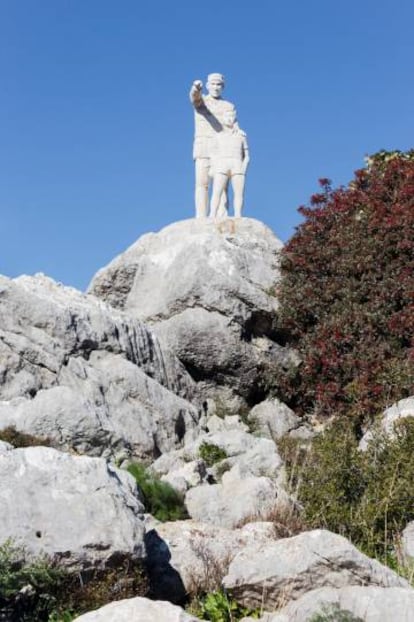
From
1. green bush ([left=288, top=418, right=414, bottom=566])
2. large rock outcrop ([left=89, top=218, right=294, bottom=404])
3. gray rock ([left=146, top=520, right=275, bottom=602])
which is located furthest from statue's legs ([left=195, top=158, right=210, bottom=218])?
gray rock ([left=146, top=520, right=275, bottom=602])

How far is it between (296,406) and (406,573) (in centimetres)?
920

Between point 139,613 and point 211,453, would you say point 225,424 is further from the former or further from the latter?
point 139,613

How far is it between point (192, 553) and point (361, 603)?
2446 mm

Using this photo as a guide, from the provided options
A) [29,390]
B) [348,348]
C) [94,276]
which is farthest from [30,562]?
[94,276]

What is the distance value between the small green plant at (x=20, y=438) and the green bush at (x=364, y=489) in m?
3.16

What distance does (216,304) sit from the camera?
55.1 ft

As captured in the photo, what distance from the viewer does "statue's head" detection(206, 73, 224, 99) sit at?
20812mm

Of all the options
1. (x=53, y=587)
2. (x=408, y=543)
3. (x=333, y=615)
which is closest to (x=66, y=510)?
(x=53, y=587)

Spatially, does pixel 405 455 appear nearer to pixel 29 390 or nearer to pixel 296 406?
→ pixel 29 390

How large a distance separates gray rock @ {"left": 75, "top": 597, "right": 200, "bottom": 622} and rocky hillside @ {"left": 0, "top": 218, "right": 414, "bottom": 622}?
0.01 m

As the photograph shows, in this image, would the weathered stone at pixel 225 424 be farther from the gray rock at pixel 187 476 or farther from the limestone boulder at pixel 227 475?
the gray rock at pixel 187 476

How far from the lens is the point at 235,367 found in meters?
16.7

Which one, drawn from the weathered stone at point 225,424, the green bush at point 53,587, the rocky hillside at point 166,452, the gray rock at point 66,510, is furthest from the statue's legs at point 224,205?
the green bush at point 53,587

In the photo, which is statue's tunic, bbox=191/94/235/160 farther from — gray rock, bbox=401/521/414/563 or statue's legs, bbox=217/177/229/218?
gray rock, bbox=401/521/414/563
